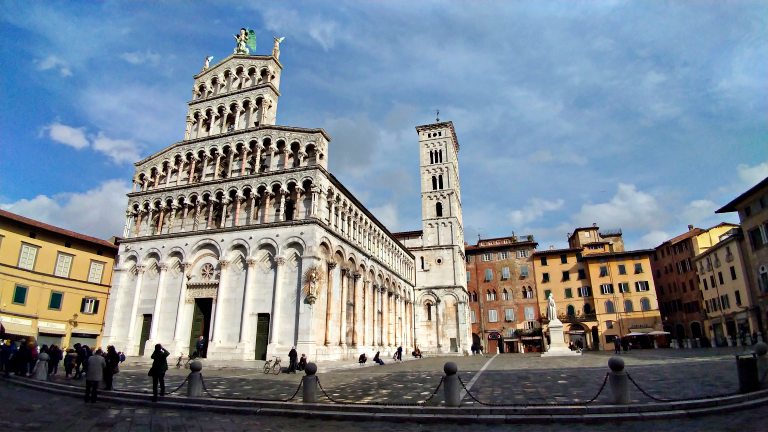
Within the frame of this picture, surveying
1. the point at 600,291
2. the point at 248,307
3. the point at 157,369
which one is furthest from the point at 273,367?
the point at 600,291

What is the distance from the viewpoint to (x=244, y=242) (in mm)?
28109

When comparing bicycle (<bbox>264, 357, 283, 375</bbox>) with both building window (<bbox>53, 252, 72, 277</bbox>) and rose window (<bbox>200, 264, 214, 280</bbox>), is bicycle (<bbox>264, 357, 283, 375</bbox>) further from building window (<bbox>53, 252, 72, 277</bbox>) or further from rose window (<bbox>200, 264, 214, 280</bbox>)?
building window (<bbox>53, 252, 72, 277</bbox>)

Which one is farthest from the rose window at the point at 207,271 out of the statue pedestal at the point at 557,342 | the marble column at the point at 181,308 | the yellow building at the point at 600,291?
the yellow building at the point at 600,291

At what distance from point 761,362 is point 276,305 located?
22.1m

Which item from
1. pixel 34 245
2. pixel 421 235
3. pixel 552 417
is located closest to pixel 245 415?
pixel 552 417

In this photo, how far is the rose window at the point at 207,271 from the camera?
2878 cm

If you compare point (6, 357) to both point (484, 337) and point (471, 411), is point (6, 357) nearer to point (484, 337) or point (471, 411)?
point (471, 411)

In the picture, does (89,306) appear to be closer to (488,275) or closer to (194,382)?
(194,382)

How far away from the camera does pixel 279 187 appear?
28609mm

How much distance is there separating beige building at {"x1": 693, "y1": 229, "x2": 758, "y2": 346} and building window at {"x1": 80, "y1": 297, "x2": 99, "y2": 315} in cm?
5353

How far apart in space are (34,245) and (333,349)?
916 inches

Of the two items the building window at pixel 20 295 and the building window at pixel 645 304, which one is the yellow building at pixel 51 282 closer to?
the building window at pixel 20 295

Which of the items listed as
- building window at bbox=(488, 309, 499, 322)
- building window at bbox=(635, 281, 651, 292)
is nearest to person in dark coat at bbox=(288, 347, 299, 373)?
building window at bbox=(488, 309, 499, 322)

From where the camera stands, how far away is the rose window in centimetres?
2878
